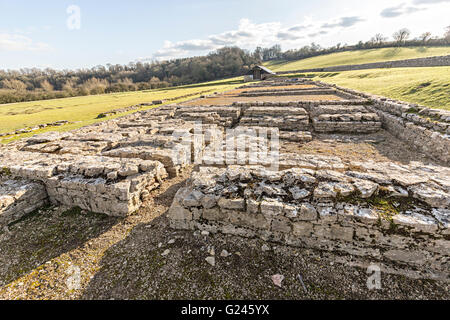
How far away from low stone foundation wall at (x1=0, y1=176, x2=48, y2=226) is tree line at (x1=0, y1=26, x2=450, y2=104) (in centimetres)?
4927

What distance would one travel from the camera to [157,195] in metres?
5.27

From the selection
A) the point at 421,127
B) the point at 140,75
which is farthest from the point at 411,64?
the point at 140,75

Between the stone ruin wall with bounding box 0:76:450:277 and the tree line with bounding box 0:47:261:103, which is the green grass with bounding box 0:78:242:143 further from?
the tree line with bounding box 0:47:261:103

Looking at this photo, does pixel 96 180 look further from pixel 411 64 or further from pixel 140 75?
pixel 140 75

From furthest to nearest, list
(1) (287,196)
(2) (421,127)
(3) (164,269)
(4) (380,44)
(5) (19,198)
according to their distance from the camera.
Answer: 1. (4) (380,44)
2. (2) (421,127)
3. (5) (19,198)
4. (1) (287,196)
5. (3) (164,269)

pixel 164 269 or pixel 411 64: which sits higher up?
pixel 411 64

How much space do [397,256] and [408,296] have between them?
0.52 meters

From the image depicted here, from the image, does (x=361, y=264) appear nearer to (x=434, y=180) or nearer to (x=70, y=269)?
(x=434, y=180)

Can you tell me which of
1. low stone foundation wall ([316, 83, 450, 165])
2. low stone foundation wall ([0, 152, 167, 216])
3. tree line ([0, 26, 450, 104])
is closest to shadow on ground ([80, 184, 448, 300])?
low stone foundation wall ([0, 152, 167, 216])

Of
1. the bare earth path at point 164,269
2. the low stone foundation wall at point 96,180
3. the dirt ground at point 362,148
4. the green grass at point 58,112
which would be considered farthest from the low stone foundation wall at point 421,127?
the green grass at point 58,112

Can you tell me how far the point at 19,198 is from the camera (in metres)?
4.65

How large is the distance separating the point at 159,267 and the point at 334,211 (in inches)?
117

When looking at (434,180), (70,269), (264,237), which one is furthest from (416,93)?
(70,269)

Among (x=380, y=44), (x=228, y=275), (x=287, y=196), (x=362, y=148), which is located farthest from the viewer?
(x=380, y=44)
